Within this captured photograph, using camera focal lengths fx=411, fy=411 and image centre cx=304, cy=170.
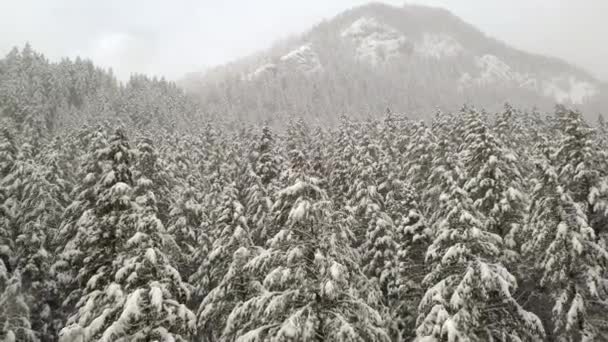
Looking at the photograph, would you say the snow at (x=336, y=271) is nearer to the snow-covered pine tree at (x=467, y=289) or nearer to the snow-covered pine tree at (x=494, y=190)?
the snow-covered pine tree at (x=467, y=289)

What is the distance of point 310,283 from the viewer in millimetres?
12203

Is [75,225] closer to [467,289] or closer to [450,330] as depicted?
[450,330]

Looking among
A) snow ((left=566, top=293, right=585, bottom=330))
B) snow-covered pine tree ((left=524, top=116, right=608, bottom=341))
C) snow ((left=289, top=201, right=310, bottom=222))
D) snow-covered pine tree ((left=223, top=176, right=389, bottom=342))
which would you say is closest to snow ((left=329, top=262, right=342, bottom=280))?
snow-covered pine tree ((left=223, top=176, right=389, bottom=342))

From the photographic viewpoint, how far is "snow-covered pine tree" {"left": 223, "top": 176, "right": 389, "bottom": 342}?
11.3 metres

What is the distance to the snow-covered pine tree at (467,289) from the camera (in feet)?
47.1

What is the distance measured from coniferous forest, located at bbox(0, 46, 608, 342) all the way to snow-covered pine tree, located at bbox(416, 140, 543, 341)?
74 mm

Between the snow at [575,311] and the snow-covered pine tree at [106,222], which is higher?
the snow-covered pine tree at [106,222]

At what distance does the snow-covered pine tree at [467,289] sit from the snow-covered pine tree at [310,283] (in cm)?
326

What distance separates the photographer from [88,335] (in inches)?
500

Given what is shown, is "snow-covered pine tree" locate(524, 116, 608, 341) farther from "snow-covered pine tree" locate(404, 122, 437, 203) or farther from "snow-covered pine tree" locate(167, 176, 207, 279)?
"snow-covered pine tree" locate(167, 176, 207, 279)

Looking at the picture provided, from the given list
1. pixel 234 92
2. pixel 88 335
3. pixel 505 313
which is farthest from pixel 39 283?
pixel 234 92

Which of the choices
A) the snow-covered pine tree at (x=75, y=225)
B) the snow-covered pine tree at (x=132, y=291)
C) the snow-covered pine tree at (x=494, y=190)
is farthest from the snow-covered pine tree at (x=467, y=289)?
the snow-covered pine tree at (x=75, y=225)

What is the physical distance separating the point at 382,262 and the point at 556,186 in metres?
9.85

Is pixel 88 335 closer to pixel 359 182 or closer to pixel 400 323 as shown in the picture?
pixel 400 323
